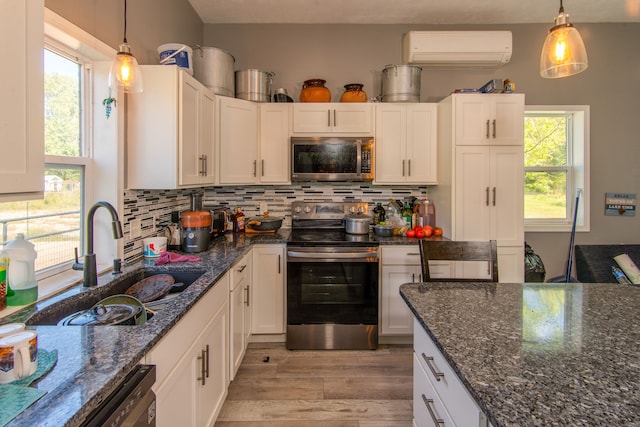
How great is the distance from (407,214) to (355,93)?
1.21 meters

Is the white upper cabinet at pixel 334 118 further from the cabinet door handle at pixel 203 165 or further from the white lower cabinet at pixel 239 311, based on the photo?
the white lower cabinet at pixel 239 311

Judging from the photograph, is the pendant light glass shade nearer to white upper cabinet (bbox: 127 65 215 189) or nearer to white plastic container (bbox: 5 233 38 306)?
white upper cabinet (bbox: 127 65 215 189)

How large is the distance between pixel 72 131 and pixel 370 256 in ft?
6.89

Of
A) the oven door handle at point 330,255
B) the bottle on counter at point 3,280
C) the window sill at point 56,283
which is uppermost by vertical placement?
the bottle on counter at point 3,280

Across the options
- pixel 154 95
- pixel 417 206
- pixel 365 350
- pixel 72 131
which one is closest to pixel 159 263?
pixel 72 131

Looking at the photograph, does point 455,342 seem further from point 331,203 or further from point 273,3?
point 273,3

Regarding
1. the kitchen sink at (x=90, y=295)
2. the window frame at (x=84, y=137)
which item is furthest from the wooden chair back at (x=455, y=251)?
the window frame at (x=84, y=137)

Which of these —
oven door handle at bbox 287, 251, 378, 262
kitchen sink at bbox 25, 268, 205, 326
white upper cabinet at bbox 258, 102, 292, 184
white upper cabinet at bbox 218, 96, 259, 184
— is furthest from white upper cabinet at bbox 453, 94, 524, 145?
kitchen sink at bbox 25, 268, 205, 326

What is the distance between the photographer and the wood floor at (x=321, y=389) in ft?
6.82

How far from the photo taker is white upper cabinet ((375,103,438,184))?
3211 millimetres

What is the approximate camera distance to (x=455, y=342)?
1.06 metres

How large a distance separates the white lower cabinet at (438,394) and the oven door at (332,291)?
1352mm

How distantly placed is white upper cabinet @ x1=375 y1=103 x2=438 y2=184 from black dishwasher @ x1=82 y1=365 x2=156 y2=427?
2549 millimetres

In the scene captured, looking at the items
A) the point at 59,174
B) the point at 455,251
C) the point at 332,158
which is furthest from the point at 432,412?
the point at 332,158
